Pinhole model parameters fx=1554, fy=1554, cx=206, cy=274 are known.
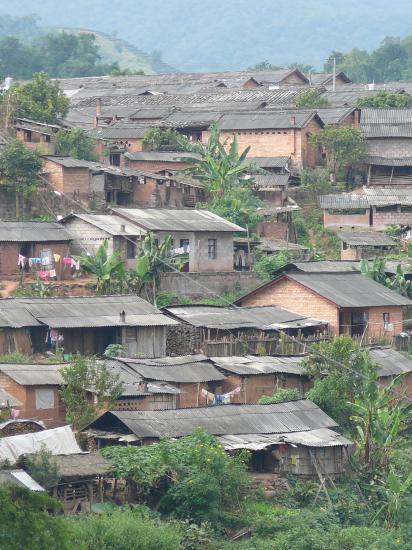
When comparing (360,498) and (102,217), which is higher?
(102,217)

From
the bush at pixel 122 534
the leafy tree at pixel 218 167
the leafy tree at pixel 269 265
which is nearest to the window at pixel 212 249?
the leafy tree at pixel 269 265

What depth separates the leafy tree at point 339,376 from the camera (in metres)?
35.6

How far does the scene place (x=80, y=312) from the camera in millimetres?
Result: 38188

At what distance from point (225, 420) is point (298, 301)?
10368 millimetres

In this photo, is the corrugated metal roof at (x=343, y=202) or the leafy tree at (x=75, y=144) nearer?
the corrugated metal roof at (x=343, y=202)

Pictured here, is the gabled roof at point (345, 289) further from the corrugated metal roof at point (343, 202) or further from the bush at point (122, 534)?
the bush at point (122, 534)

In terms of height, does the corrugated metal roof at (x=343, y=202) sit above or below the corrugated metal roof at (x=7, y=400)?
above

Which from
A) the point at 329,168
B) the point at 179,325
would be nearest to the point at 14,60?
the point at 329,168

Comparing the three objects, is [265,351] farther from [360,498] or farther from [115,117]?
[115,117]

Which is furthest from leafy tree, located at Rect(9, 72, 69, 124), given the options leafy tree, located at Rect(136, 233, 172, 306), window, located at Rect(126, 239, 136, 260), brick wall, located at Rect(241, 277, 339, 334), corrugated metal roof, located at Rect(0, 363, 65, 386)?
corrugated metal roof, located at Rect(0, 363, 65, 386)

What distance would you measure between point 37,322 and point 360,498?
30.3 ft

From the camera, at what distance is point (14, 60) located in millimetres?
101125

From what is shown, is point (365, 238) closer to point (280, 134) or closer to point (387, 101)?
point (280, 134)

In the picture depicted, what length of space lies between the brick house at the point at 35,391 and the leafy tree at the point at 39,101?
22431mm
